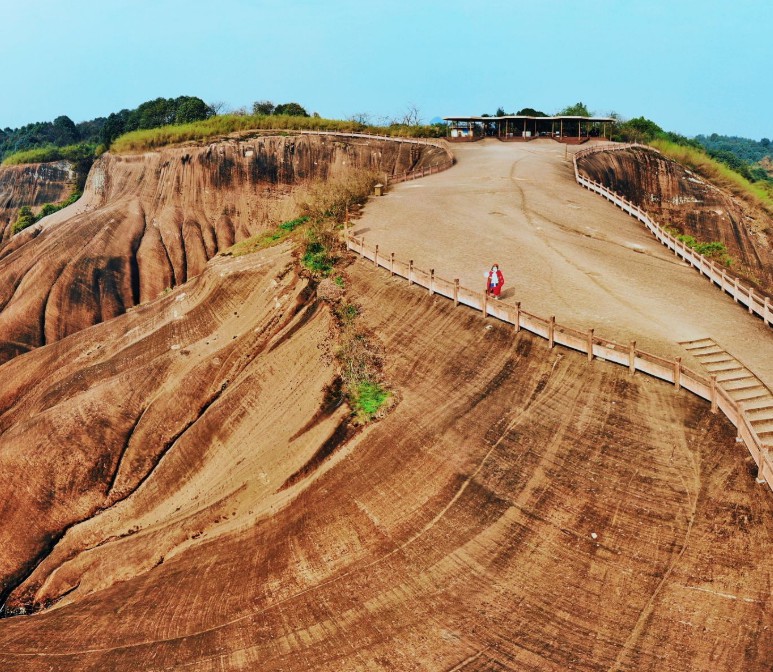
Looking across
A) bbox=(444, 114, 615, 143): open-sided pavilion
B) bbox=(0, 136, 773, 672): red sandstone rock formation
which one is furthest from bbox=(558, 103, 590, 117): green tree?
bbox=(0, 136, 773, 672): red sandstone rock formation

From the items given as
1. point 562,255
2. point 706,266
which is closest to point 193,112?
point 562,255

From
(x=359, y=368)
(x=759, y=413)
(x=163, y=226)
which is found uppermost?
(x=163, y=226)

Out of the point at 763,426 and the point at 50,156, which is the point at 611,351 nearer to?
the point at 763,426

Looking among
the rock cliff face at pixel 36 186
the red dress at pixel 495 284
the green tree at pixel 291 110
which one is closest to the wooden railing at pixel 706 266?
the red dress at pixel 495 284

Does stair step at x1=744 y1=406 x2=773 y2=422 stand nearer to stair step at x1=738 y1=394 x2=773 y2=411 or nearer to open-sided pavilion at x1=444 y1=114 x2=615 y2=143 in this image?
stair step at x1=738 y1=394 x2=773 y2=411

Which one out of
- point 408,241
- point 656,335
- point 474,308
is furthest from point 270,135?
point 656,335

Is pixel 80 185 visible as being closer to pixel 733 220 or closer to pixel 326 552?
pixel 733 220

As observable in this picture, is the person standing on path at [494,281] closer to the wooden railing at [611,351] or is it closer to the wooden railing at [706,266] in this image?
the wooden railing at [611,351]
